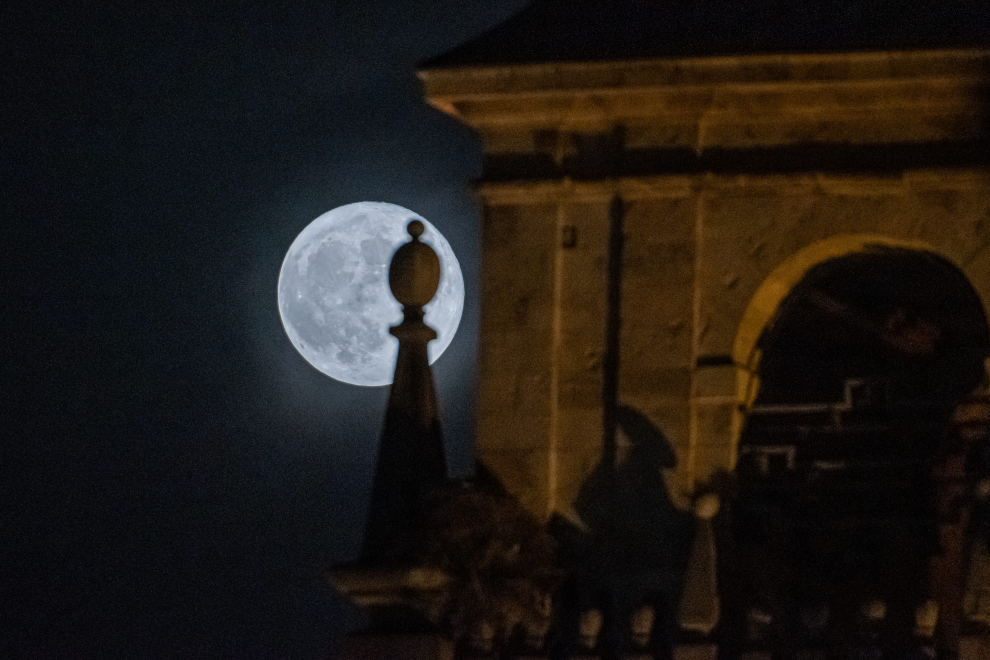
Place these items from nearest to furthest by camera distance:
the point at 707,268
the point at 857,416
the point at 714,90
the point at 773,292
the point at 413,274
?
the point at 714,90 < the point at 707,268 < the point at 773,292 < the point at 413,274 < the point at 857,416

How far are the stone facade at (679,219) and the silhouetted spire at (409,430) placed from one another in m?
0.38

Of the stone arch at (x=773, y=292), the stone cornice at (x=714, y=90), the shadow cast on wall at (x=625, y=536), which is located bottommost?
the shadow cast on wall at (x=625, y=536)

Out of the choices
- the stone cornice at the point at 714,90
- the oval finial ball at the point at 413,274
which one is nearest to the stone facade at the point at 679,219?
the stone cornice at the point at 714,90

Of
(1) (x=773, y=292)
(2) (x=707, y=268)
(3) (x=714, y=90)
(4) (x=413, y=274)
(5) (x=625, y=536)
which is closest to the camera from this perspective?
(5) (x=625, y=536)

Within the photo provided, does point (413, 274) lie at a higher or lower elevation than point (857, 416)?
higher

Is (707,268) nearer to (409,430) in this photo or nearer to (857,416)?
(857,416)

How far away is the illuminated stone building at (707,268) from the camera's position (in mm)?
15242

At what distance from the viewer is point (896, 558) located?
15750mm

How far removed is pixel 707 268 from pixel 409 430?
7.24ft

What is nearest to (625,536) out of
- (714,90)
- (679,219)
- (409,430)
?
(409,430)

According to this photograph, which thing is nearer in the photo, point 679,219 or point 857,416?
point 679,219

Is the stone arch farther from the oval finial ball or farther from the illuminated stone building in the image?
the oval finial ball

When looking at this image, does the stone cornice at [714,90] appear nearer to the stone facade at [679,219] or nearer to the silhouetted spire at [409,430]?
the stone facade at [679,219]

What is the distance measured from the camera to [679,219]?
15.7 m
